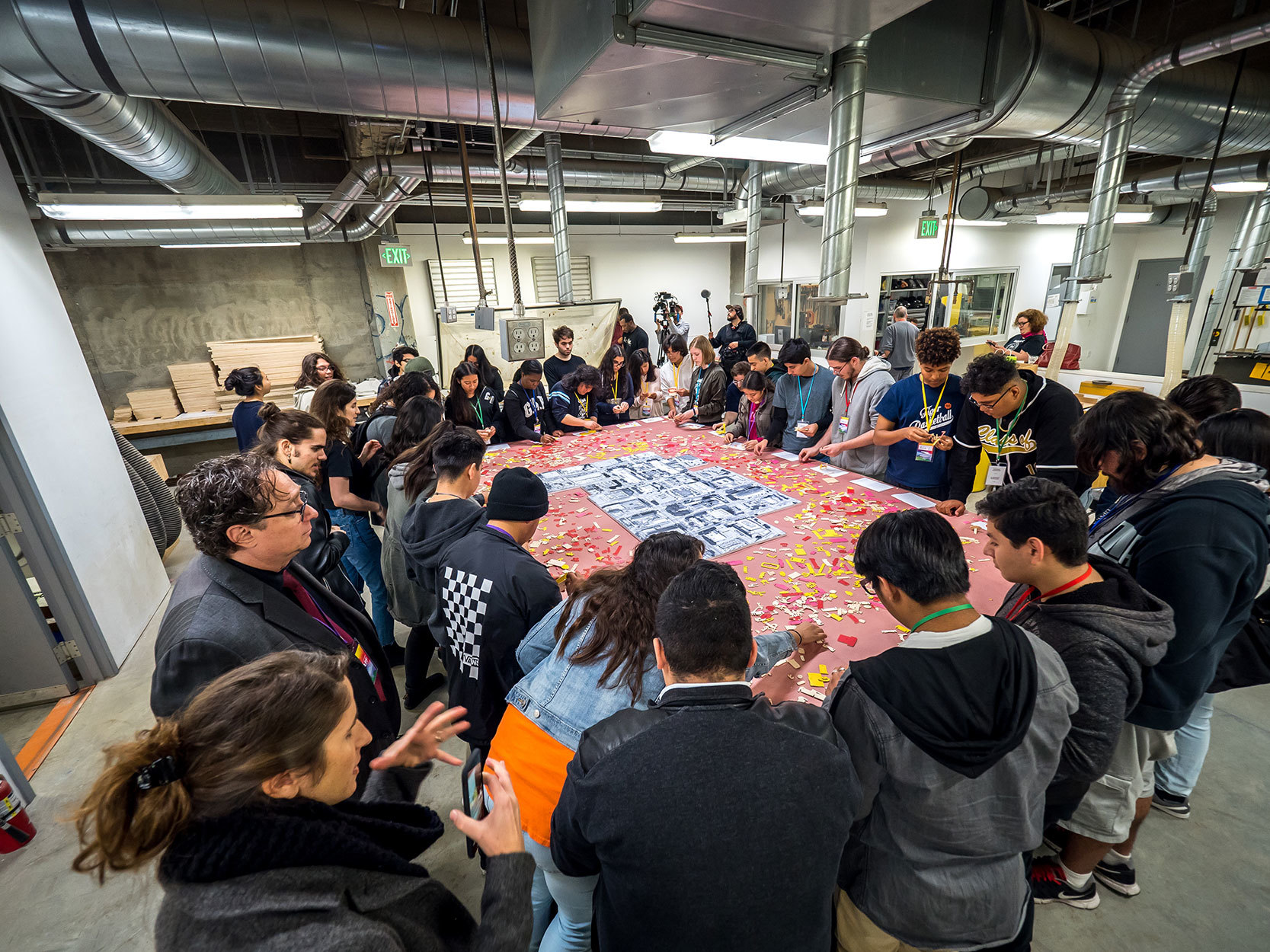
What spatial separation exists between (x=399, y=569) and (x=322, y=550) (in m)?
0.58

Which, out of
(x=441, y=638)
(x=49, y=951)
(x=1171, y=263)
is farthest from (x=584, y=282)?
(x=1171, y=263)

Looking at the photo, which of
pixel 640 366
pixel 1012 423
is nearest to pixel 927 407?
pixel 1012 423

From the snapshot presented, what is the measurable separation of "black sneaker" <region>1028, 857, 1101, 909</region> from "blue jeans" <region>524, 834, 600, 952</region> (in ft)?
6.23

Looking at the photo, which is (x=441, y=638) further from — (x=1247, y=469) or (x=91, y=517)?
(x=91, y=517)

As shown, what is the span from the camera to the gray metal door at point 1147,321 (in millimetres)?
12336

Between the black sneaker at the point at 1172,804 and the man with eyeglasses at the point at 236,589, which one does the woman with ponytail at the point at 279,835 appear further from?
the black sneaker at the point at 1172,804

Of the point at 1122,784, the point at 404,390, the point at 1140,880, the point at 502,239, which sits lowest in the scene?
the point at 1140,880

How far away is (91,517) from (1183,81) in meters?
9.51

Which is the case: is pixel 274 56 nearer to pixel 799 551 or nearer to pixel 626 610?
pixel 626 610

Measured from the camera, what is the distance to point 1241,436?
92.4 inches

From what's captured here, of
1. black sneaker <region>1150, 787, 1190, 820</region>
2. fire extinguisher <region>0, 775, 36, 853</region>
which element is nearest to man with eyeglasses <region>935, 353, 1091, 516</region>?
black sneaker <region>1150, 787, 1190, 820</region>

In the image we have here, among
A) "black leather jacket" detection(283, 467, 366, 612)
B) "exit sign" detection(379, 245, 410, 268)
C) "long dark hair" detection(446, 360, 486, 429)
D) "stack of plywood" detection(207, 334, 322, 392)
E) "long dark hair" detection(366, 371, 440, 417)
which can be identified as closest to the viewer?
"black leather jacket" detection(283, 467, 366, 612)

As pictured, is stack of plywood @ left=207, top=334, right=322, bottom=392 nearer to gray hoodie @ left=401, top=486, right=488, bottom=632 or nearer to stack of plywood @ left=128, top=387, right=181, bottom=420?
stack of plywood @ left=128, top=387, right=181, bottom=420

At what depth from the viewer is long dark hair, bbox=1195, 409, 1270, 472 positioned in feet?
7.60
